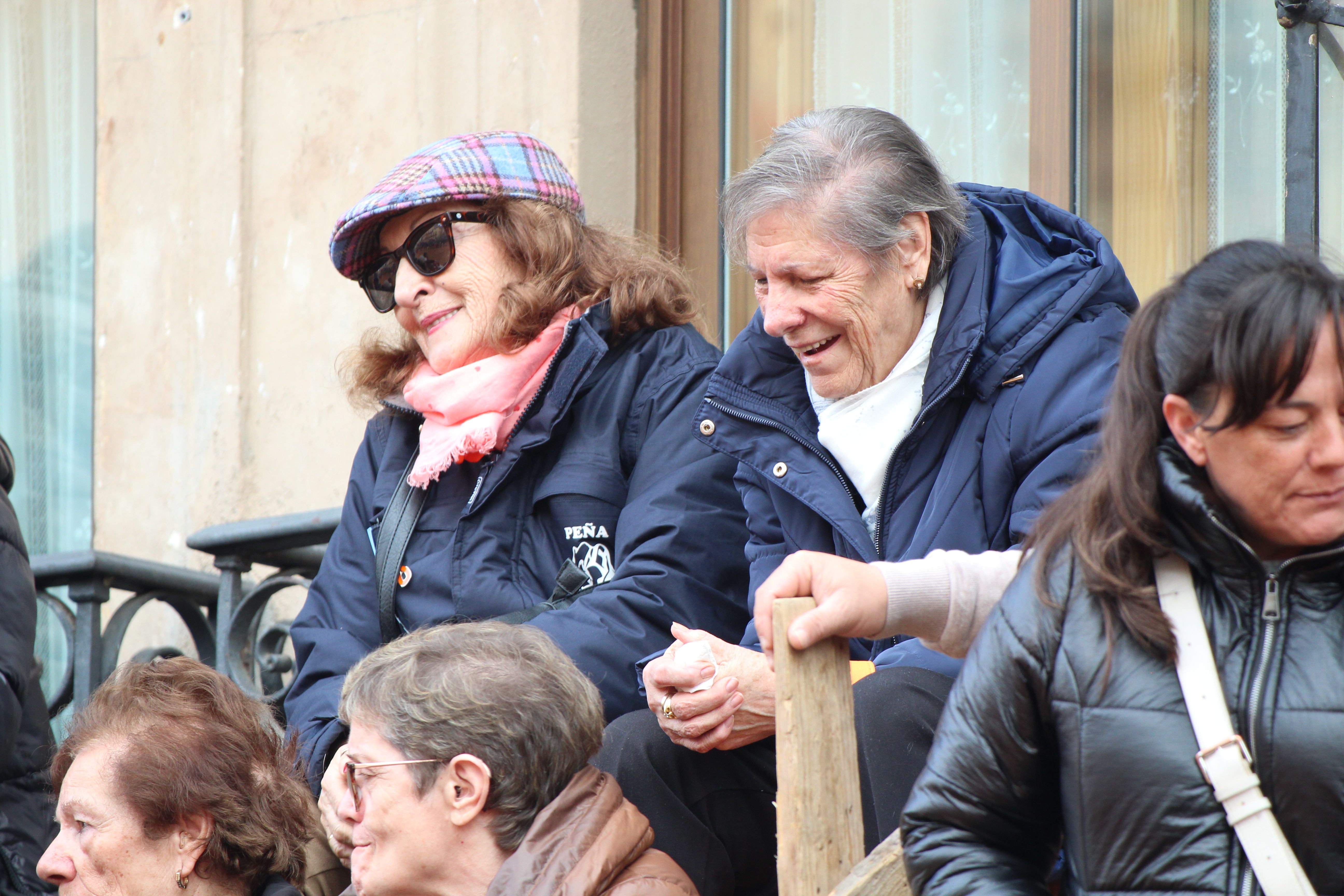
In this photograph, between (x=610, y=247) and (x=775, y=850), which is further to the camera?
(x=610, y=247)

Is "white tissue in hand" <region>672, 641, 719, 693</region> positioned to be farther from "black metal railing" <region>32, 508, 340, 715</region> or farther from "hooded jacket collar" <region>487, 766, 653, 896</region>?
"black metal railing" <region>32, 508, 340, 715</region>

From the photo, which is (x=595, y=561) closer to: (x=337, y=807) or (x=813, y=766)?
(x=337, y=807)

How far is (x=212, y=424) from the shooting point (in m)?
5.16

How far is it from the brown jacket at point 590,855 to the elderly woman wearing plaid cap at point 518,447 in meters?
0.53

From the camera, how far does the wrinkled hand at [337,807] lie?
9.10 feet

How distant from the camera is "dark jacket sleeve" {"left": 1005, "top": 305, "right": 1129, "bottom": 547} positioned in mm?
2500

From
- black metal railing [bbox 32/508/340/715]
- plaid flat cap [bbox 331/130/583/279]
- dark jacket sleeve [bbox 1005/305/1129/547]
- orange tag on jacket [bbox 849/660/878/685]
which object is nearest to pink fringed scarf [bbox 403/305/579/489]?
plaid flat cap [bbox 331/130/583/279]

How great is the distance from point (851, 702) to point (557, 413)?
4.44ft

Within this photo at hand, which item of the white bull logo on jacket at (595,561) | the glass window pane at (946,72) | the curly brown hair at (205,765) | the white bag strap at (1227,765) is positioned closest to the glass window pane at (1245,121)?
the glass window pane at (946,72)

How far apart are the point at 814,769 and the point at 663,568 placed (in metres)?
1.02

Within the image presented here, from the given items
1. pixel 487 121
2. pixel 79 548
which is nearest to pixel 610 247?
pixel 487 121

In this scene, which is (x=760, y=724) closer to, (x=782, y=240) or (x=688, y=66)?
(x=782, y=240)

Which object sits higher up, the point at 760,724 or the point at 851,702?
the point at 851,702

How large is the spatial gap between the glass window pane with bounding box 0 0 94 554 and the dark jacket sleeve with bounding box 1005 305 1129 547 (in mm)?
4303
